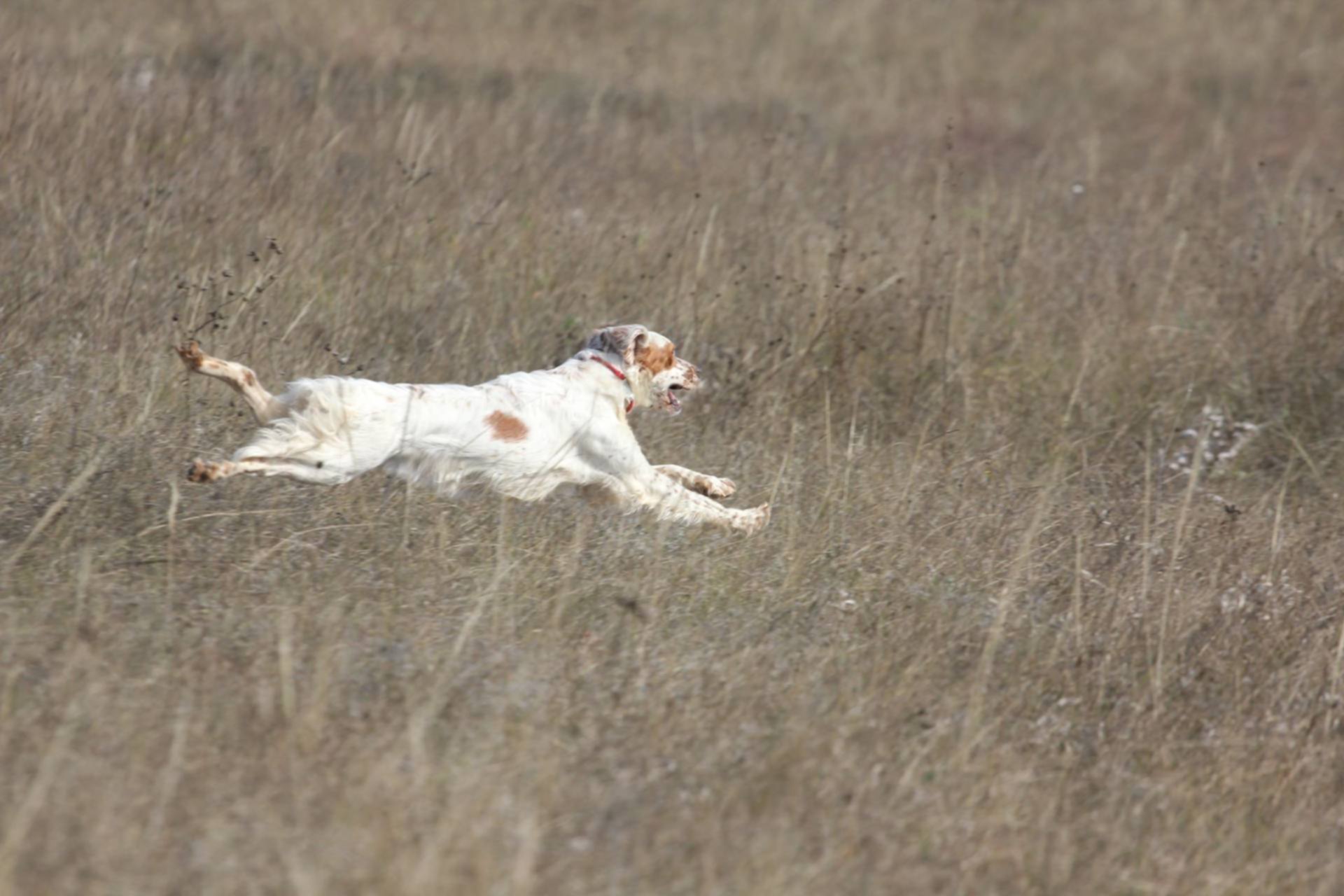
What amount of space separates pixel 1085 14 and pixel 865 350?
8.83 meters

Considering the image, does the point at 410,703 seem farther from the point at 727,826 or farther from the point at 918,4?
the point at 918,4

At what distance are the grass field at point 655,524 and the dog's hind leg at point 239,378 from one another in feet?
0.95

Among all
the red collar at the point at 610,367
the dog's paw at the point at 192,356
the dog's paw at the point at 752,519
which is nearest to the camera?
the dog's paw at the point at 192,356

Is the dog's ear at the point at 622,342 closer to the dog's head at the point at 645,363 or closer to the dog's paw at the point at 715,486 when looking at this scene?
the dog's head at the point at 645,363

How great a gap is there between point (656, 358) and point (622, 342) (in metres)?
0.13

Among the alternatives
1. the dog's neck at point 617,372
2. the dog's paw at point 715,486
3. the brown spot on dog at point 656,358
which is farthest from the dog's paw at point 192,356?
the dog's paw at point 715,486

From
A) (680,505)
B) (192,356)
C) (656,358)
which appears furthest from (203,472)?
(656,358)

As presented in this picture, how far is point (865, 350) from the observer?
21.1ft

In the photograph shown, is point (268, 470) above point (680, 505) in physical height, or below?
above

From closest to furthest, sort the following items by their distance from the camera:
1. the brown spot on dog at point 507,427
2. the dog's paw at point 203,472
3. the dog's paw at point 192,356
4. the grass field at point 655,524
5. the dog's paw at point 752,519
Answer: the grass field at point 655,524 < the dog's paw at point 203,472 < the dog's paw at point 192,356 < the brown spot on dog at point 507,427 < the dog's paw at point 752,519

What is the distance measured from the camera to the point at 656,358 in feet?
16.3

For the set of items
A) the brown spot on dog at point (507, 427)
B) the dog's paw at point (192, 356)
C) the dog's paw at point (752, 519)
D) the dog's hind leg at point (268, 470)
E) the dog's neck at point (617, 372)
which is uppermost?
the dog's paw at point (192, 356)

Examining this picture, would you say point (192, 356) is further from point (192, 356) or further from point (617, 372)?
point (617, 372)

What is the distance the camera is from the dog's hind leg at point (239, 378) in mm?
4078
